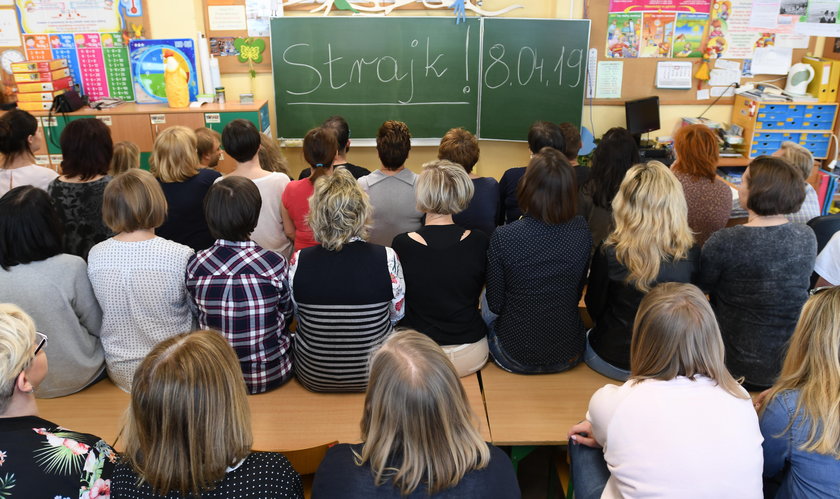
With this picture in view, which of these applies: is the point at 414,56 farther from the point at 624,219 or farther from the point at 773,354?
the point at 773,354

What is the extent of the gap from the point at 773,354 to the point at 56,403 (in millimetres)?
2929

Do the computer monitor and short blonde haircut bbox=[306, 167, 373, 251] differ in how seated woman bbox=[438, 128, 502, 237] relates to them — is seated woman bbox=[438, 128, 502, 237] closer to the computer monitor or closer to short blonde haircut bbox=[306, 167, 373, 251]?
short blonde haircut bbox=[306, 167, 373, 251]

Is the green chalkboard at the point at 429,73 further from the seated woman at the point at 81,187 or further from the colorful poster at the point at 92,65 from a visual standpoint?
the seated woman at the point at 81,187

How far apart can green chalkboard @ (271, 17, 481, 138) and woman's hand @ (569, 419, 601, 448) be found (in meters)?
3.90

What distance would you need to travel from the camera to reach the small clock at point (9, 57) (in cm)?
536

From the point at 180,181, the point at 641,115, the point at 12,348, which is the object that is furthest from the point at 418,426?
the point at 641,115

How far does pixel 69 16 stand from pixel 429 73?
2976mm

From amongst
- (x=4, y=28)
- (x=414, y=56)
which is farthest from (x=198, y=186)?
(x=4, y=28)

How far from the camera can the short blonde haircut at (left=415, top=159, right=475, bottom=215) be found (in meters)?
2.75

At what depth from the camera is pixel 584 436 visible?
222 cm

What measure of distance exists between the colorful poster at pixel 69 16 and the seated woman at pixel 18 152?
1999mm

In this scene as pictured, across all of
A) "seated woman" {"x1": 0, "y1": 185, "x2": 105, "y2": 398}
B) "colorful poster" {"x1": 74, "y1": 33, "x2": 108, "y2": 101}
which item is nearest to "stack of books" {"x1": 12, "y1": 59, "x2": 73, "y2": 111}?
"colorful poster" {"x1": 74, "y1": 33, "x2": 108, "y2": 101}

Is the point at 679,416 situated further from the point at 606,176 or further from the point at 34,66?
the point at 34,66

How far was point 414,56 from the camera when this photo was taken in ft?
17.9
